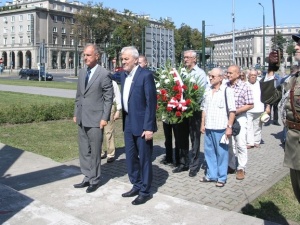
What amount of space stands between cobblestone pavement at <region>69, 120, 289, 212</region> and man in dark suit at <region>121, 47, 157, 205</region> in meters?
0.71

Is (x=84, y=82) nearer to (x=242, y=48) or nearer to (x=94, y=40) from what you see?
(x=94, y=40)

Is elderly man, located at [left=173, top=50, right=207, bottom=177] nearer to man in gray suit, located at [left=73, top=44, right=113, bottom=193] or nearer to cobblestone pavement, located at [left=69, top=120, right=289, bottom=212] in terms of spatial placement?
cobblestone pavement, located at [left=69, top=120, right=289, bottom=212]

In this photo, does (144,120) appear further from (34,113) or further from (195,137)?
(34,113)

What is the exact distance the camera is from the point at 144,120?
17.4 ft

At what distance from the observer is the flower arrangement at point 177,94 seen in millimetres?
6664

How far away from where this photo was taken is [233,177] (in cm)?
685

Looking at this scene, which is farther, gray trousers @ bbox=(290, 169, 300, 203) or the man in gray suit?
the man in gray suit

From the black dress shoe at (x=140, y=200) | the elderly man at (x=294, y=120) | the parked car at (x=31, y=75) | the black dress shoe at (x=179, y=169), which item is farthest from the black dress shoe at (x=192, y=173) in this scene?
the parked car at (x=31, y=75)

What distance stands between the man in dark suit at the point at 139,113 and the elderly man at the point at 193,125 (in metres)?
1.62

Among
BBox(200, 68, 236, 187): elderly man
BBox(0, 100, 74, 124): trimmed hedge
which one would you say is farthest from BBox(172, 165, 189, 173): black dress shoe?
BBox(0, 100, 74, 124): trimmed hedge

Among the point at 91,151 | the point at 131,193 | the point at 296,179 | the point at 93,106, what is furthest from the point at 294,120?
the point at 91,151

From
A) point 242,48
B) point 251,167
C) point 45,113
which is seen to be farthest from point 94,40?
point 242,48

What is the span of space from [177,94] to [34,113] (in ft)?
25.7

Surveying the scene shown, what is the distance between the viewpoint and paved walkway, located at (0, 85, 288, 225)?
477cm
